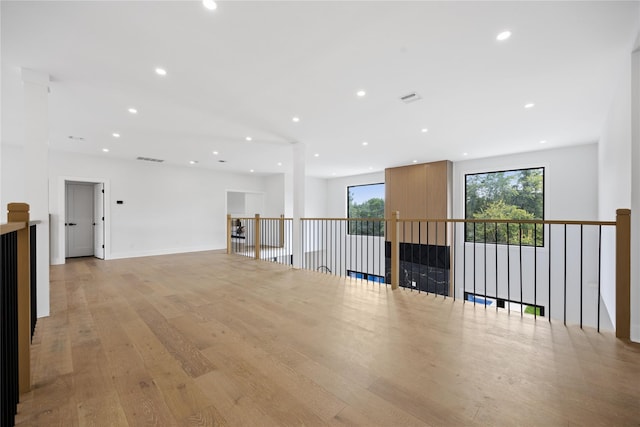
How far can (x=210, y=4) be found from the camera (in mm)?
1974

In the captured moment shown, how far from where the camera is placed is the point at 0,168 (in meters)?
5.67

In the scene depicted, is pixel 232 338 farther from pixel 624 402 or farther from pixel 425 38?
pixel 425 38

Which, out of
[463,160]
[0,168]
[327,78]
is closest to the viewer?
[327,78]

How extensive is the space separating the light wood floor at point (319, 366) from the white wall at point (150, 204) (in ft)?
14.1

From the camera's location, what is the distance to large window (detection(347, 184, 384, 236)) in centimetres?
1016

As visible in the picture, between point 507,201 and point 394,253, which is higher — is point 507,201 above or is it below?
above

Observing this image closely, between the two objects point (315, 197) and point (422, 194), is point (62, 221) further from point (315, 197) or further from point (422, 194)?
point (422, 194)

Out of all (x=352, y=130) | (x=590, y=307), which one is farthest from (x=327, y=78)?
(x=590, y=307)

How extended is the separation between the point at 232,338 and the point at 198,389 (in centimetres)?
69

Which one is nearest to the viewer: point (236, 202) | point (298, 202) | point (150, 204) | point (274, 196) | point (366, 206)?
point (298, 202)

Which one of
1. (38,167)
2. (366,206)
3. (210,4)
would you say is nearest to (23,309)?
(38,167)

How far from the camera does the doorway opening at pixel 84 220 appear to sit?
695cm

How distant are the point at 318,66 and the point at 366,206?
8.15 metres

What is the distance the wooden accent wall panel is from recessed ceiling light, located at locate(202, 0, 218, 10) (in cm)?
643
